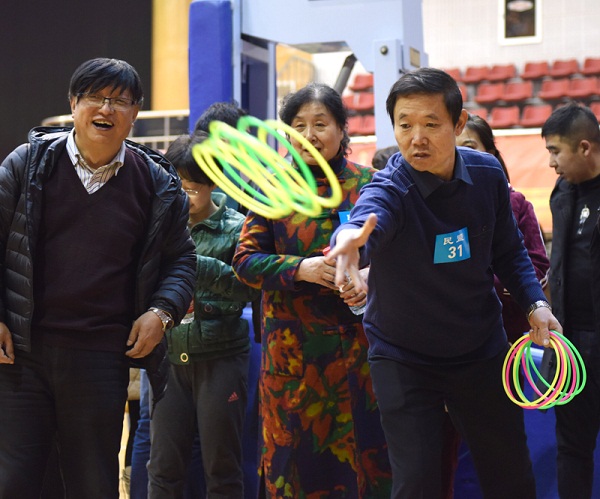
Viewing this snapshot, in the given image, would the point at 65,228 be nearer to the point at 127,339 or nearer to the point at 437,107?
the point at 127,339

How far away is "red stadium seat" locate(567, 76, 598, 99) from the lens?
13031mm

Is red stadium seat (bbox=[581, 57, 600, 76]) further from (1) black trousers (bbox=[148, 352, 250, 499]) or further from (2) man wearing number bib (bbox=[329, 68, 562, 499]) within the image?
(2) man wearing number bib (bbox=[329, 68, 562, 499])

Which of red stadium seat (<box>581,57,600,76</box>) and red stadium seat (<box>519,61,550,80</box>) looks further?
red stadium seat (<box>519,61,550,80</box>)

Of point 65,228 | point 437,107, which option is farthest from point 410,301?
point 65,228

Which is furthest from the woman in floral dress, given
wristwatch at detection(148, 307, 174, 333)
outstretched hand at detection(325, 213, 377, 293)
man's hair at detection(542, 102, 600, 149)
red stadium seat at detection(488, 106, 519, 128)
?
red stadium seat at detection(488, 106, 519, 128)

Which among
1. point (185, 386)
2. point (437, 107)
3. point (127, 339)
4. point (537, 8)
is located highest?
point (537, 8)

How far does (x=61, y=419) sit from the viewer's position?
8.64ft

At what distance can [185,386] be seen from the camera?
3.48 m

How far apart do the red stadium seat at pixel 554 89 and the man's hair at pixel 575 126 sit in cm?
1026

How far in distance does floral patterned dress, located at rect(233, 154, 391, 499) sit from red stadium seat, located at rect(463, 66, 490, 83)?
11.5m

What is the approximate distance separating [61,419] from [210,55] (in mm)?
3268

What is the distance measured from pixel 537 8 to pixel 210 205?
470 inches

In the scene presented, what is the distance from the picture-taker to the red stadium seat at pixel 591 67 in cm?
1333

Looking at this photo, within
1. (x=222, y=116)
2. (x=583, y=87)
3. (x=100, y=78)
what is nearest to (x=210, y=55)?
(x=222, y=116)
